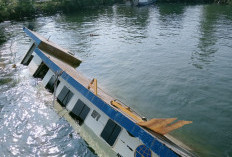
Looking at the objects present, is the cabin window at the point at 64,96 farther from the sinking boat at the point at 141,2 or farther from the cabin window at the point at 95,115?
the sinking boat at the point at 141,2

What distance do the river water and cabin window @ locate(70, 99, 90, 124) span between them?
3.05ft

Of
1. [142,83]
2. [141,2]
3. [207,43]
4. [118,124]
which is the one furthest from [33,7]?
[118,124]

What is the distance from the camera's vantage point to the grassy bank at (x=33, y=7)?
5629cm

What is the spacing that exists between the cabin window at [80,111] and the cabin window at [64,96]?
4.25 feet

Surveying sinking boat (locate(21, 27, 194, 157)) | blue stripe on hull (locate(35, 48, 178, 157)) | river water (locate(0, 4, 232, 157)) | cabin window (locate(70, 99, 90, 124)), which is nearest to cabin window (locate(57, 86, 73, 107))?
sinking boat (locate(21, 27, 194, 157))

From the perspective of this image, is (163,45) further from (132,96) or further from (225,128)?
(225,128)

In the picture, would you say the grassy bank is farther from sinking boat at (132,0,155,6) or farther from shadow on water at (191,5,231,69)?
shadow on water at (191,5,231,69)

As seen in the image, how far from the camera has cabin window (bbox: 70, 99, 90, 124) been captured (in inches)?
545

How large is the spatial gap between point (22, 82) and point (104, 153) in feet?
45.1

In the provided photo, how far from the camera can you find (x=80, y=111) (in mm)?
14266

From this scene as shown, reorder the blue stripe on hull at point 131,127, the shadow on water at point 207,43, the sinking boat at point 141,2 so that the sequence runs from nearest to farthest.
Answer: the blue stripe on hull at point 131,127
the shadow on water at point 207,43
the sinking boat at point 141,2

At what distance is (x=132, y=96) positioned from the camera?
18.9 metres

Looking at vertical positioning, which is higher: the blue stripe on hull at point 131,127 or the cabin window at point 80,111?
the blue stripe on hull at point 131,127

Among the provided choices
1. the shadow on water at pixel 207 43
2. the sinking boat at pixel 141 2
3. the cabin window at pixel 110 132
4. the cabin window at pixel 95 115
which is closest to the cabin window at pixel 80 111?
the cabin window at pixel 95 115
